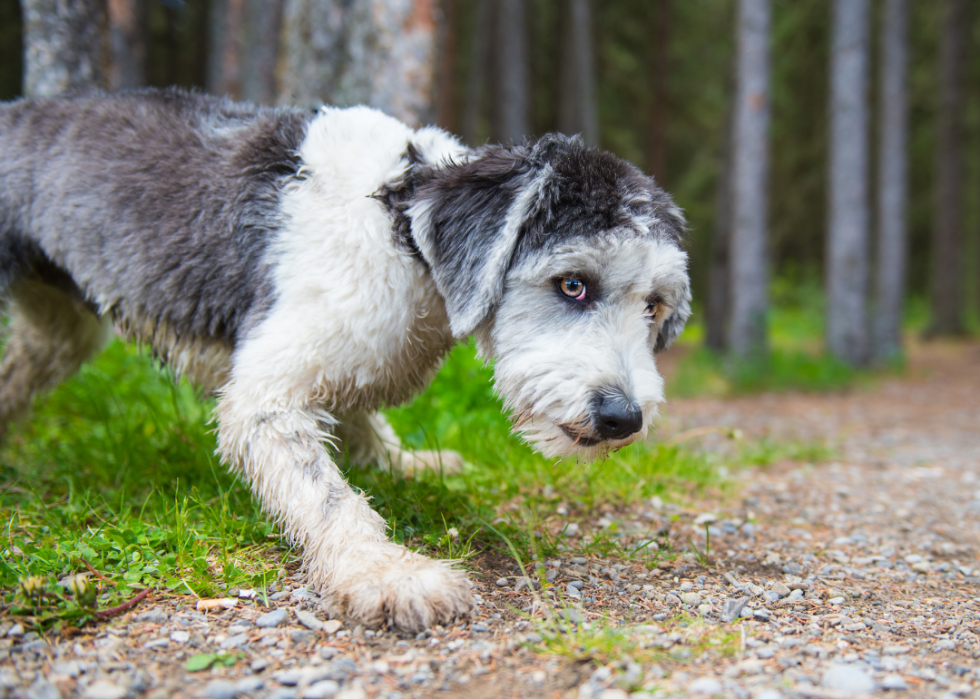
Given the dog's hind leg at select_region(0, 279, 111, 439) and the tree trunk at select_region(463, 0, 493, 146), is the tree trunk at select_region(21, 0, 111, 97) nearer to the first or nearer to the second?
the dog's hind leg at select_region(0, 279, 111, 439)

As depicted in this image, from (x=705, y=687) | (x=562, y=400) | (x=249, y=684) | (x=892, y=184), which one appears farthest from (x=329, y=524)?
(x=892, y=184)

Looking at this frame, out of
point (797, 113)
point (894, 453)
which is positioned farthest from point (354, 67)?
point (797, 113)

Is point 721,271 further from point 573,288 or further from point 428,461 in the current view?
point 573,288

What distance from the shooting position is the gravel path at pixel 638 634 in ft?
→ 6.51

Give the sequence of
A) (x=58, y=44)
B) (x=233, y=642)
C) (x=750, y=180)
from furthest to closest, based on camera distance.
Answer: (x=750, y=180) → (x=58, y=44) → (x=233, y=642)

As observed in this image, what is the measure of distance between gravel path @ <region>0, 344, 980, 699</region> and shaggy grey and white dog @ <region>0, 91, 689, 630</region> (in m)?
0.22

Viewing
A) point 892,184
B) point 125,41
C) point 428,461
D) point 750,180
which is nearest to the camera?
point 428,461

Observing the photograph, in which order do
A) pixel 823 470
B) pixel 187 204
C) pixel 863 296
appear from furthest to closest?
pixel 863 296 → pixel 823 470 → pixel 187 204

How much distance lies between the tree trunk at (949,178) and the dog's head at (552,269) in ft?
45.6

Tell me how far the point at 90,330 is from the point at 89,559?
1788 mm

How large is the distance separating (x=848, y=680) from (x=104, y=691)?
2010 millimetres

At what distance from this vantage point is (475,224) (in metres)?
2.62

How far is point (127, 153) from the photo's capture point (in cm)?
317

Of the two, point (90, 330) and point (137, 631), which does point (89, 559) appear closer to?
point (137, 631)
